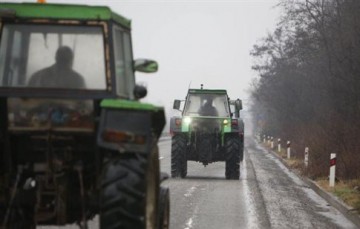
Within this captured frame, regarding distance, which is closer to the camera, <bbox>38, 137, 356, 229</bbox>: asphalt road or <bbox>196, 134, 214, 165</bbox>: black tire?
<bbox>38, 137, 356, 229</bbox>: asphalt road

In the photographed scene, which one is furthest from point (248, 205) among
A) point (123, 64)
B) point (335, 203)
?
point (123, 64)

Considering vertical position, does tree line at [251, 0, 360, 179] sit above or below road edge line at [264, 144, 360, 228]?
above

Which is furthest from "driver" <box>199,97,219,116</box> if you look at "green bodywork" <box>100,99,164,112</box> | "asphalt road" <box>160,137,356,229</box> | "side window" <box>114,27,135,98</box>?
"green bodywork" <box>100,99,164,112</box>

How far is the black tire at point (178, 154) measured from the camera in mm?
20906

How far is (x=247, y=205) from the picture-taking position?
46.0 ft

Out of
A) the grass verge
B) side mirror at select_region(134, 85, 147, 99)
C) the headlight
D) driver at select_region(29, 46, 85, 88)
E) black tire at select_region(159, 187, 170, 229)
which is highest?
driver at select_region(29, 46, 85, 88)

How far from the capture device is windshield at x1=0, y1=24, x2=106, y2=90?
6.47 m

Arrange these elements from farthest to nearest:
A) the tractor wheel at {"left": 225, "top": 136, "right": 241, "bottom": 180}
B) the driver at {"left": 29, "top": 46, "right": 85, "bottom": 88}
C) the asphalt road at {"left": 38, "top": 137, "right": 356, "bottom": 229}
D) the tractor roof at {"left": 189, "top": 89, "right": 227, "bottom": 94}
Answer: the tractor roof at {"left": 189, "top": 89, "right": 227, "bottom": 94}
the tractor wheel at {"left": 225, "top": 136, "right": 241, "bottom": 180}
the asphalt road at {"left": 38, "top": 137, "right": 356, "bottom": 229}
the driver at {"left": 29, "top": 46, "right": 85, "bottom": 88}

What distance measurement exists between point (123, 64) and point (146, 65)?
263 millimetres

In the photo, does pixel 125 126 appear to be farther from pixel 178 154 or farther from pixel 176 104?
pixel 176 104

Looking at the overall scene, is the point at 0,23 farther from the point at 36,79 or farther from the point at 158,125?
the point at 158,125

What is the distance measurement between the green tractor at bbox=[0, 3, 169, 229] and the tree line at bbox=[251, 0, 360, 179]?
42.8 feet

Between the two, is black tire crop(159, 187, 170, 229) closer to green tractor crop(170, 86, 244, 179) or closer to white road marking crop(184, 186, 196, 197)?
white road marking crop(184, 186, 196, 197)

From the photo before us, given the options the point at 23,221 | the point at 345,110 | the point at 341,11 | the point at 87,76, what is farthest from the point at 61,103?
the point at 341,11
